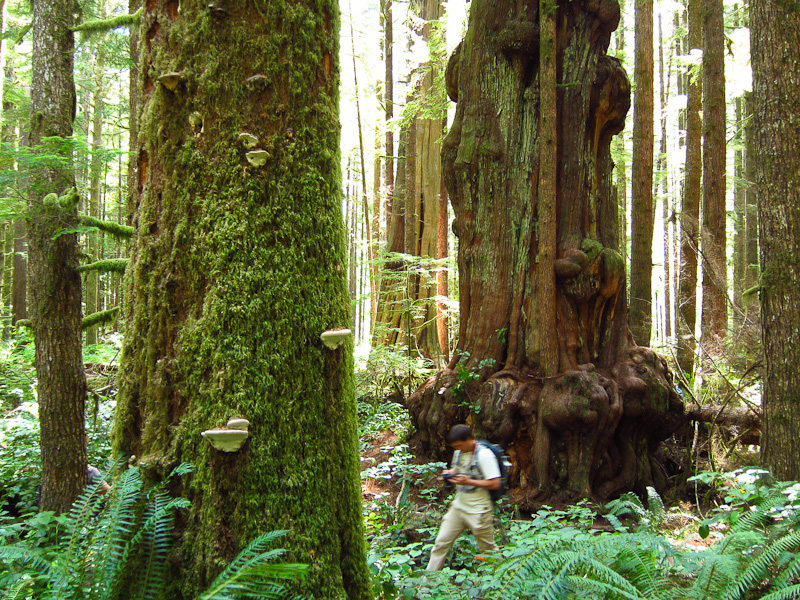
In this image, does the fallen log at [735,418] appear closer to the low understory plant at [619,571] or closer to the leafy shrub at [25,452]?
the low understory plant at [619,571]

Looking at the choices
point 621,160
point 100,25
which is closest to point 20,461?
point 100,25

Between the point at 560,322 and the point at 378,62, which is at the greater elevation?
the point at 378,62

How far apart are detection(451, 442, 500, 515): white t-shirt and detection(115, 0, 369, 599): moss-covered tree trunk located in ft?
7.12

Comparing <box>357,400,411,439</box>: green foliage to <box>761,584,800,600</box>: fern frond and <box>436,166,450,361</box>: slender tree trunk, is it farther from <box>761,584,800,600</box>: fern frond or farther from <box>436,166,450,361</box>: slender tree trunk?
<box>761,584,800,600</box>: fern frond

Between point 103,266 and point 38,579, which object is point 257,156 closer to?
point 38,579

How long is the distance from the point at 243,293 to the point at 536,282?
5.38 m

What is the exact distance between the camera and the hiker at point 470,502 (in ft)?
14.0

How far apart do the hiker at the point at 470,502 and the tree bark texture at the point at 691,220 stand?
263 inches

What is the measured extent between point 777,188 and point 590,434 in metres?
3.42

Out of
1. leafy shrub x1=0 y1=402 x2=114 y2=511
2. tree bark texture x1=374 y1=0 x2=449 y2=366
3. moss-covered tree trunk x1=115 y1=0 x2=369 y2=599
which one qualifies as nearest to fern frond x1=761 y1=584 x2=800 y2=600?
moss-covered tree trunk x1=115 y1=0 x2=369 y2=599

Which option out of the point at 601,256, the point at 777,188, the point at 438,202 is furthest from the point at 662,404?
the point at 438,202

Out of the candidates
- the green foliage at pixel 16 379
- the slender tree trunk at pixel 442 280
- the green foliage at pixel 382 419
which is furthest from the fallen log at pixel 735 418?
the green foliage at pixel 16 379

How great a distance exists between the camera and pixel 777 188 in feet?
16.8

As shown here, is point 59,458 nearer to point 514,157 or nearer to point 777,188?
point 514,157
